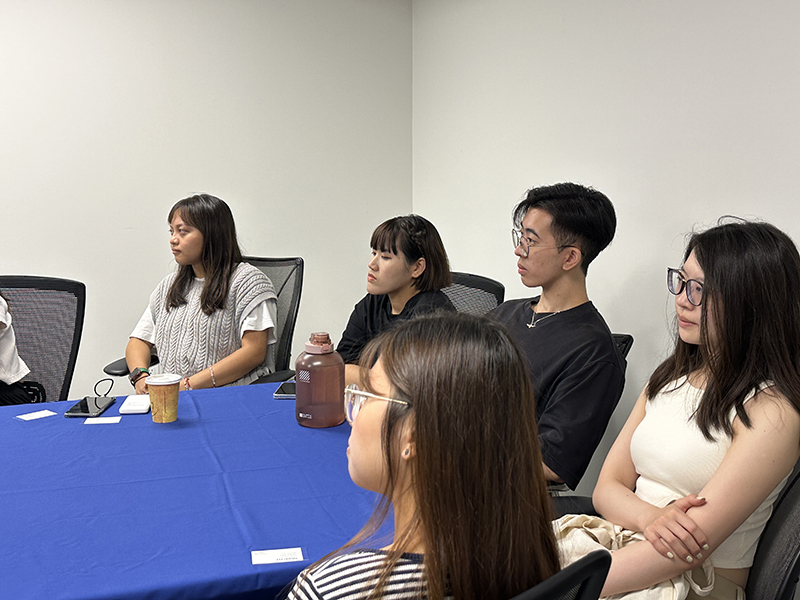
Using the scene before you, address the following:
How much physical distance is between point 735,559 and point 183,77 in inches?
130

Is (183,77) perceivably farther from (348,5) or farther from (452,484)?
(452,484)

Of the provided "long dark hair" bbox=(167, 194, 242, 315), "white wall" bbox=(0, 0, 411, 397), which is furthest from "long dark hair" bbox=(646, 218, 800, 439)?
"white wall" bbox=(0, 0, 411, 397)

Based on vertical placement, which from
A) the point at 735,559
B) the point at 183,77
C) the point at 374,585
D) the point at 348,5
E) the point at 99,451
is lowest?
the point at 735,559

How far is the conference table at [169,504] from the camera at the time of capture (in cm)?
101

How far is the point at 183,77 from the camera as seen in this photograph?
11.5 ft

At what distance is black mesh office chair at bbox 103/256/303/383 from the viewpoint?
2645 mm

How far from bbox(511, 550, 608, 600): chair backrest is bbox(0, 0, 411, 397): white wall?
129 inches

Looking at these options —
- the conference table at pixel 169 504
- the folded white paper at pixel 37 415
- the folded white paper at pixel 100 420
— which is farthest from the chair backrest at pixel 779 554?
the folded white paper at pixel 37 415

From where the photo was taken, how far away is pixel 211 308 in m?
2.55

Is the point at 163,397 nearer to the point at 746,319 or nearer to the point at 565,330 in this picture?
the point at 565,330

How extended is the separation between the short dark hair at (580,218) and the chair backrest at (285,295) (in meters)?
1.15

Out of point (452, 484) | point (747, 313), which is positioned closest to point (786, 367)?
point (747, 313)

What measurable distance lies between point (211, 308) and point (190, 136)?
141cm

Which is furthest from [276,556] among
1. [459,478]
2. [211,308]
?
[211,308]
